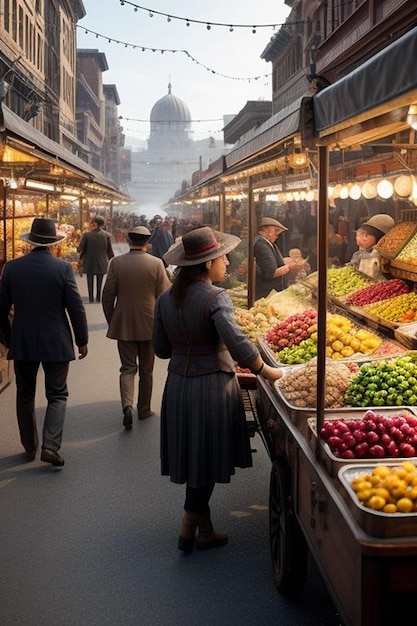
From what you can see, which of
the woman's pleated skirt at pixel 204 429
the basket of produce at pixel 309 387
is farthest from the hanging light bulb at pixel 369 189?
the woman's pleated skirt at pixel 204 429

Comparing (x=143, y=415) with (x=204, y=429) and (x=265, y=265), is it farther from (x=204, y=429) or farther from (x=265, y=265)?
(x=204, y=429)

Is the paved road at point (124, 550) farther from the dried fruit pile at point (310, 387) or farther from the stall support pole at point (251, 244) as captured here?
the stall support pole at point (251, 244)

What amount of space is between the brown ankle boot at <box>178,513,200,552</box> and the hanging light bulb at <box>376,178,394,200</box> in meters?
4.29

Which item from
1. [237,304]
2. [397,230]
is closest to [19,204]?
[237,304]

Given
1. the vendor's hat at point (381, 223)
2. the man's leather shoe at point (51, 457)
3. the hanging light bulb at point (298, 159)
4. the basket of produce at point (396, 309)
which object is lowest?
the man's leather shoe at point (51, 457)

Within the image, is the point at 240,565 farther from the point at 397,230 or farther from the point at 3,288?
the point at 397,230

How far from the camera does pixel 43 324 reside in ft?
21.7

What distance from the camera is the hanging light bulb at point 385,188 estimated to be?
7.98 metres

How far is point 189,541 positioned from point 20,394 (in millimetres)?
2418

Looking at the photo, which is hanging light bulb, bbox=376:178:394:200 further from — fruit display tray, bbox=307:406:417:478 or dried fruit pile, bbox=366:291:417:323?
fruit display tray, bbox=307:406:417:478

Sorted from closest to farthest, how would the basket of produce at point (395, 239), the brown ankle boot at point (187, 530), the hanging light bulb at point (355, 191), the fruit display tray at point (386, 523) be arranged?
1. the fruit display tray at point (386, 523)
2. the brown ankle boot at point (187, 530)
3. the basket of produce at point (395, 239)
4. the hanging light bulb at point (355, 191)

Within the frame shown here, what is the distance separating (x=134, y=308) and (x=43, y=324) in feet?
5.41

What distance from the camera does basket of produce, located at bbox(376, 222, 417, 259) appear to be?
8.63m

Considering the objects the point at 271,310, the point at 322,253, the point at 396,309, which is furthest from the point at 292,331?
the point at 322,253
